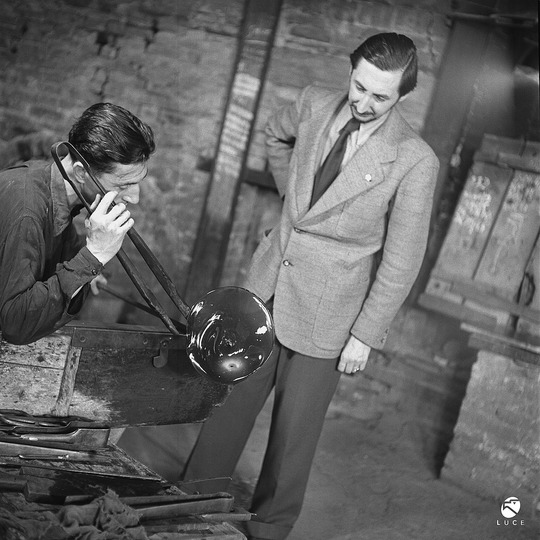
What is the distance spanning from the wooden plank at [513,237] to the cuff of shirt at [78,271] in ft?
8.96

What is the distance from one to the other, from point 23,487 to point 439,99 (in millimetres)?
3369

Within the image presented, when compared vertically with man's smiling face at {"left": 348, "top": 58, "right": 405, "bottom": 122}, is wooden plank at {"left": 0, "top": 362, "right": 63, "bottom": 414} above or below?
below

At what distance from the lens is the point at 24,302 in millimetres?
2062

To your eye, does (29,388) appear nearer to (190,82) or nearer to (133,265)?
(133,265)

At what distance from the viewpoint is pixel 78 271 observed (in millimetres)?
2133

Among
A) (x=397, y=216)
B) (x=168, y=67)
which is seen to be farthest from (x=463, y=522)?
(x=168, y=67)

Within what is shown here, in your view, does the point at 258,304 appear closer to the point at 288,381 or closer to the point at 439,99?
the point at 288,381

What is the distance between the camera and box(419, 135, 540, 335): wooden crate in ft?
13.5

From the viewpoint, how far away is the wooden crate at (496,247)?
4129mm

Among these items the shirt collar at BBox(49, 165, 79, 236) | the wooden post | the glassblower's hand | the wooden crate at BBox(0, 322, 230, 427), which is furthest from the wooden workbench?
the wooden post

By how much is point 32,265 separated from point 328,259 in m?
1.16

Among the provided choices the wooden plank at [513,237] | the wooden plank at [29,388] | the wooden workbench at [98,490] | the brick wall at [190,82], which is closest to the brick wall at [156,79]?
the brick wall at [190,82]

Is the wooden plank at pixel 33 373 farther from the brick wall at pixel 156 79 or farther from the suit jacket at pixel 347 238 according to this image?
the brick wall at pixel 156 79

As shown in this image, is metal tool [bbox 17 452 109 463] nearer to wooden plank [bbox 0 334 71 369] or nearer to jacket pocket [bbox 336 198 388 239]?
wooden plank [bbox 0 334 71 369]
